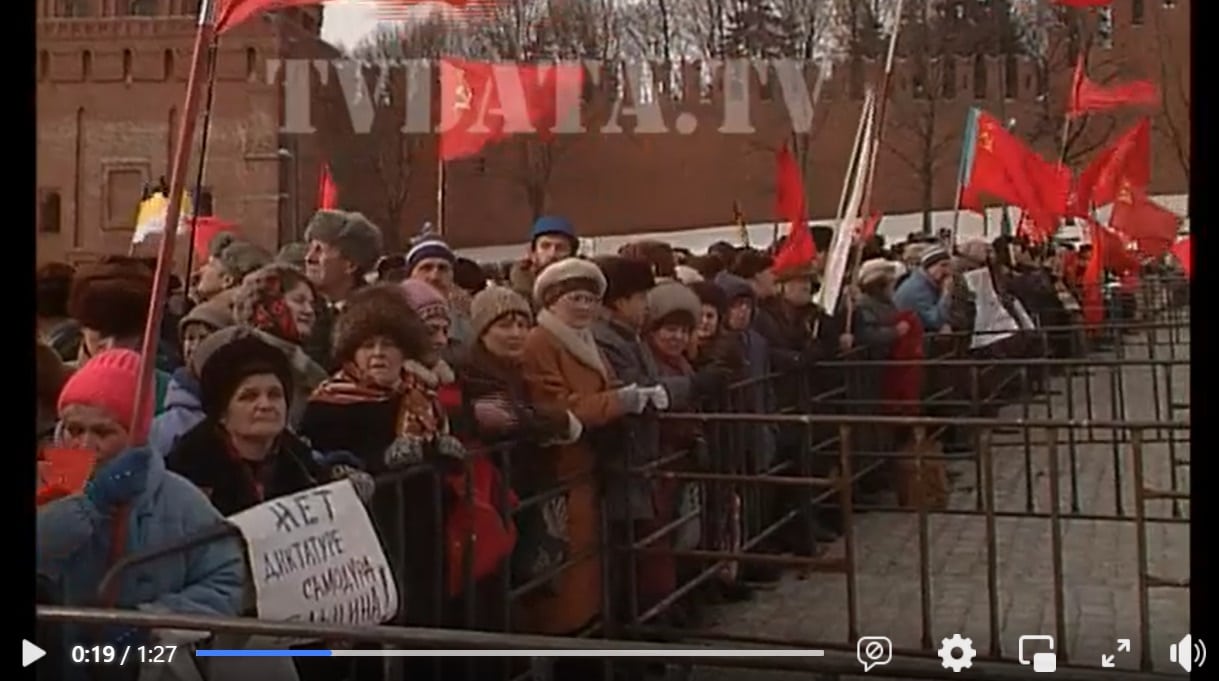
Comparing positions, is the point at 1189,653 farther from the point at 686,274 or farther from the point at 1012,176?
the point at 1012,176

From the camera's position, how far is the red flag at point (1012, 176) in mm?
3877

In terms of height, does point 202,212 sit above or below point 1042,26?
below

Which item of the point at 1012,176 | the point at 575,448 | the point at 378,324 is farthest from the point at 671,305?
the point at 1012,176

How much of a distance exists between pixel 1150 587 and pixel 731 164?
3.85 ft

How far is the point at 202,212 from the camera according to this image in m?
2.28

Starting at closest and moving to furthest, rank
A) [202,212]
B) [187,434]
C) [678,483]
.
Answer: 1. [187,434]
2. [202,212]
3. [678,483]

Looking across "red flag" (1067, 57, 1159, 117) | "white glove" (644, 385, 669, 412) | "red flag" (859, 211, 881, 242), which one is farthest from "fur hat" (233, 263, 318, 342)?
"red flag" (859, 211, 881, 242)

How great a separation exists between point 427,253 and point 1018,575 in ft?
5.06

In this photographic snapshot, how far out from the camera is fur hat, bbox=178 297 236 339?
7.09 feet

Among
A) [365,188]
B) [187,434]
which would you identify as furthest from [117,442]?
[365,188]

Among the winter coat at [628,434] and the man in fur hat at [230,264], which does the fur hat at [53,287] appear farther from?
the winter coat at [628,434]

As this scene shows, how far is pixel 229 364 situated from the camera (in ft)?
6.50

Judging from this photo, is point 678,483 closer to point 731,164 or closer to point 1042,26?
point 731,164
